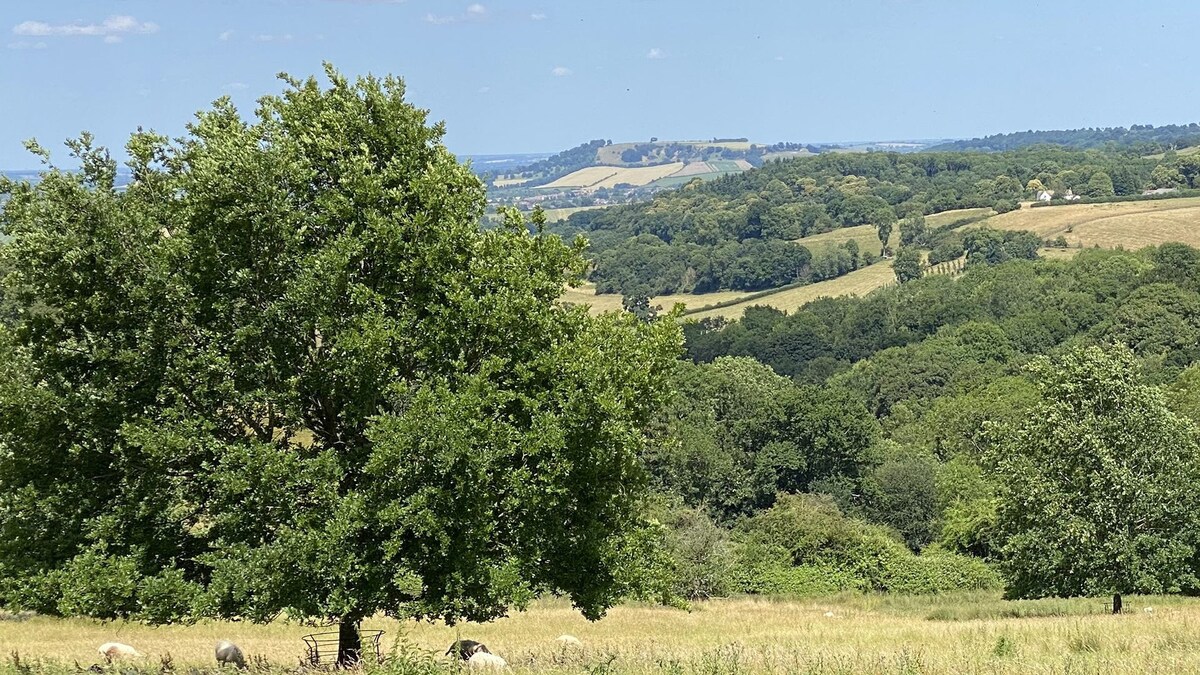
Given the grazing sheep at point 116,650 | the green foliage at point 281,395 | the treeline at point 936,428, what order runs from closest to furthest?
the green foliage at point 281,395 → the grazing sheep at point 116,650 → the treeline at point 936,428

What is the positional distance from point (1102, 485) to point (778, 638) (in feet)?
42.3

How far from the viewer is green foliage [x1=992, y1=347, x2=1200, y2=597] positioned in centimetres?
3369

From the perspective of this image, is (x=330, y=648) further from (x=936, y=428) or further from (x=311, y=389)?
(x=936, y=428)

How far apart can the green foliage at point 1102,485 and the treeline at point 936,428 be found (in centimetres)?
8

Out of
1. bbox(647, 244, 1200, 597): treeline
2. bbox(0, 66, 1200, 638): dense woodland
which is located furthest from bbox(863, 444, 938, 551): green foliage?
bbox(0, 66, 1200, 638): dense woodland

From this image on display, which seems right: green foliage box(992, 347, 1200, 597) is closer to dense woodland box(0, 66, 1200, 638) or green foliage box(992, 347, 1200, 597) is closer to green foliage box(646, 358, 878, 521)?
dense woodland box(0, 66, 1200, 638)

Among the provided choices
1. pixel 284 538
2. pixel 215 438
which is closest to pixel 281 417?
pixel 215 438

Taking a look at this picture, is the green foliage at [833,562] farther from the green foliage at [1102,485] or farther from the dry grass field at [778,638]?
the green foliage at [1102,485]

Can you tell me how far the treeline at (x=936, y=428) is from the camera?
34.8 m

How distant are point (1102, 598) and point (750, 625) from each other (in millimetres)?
14839

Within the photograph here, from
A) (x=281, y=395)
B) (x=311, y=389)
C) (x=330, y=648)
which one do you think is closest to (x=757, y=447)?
(x=330, y=648)

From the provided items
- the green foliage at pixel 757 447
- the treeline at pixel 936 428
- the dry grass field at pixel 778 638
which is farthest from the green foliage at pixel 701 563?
the green foliage at pixel 757 447

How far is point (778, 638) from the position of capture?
29.0 metres

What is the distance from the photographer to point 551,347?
18.5 m
